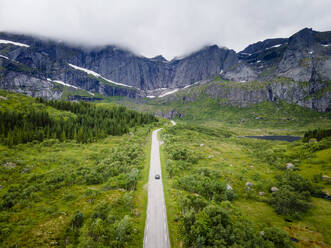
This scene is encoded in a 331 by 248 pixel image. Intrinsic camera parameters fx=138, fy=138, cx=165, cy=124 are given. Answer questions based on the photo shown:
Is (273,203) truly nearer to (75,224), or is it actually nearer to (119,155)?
(75,224)

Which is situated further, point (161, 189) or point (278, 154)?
point (278, 154)

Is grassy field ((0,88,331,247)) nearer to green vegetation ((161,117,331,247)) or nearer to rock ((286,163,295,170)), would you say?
green vegetation ((161,117,331,247))

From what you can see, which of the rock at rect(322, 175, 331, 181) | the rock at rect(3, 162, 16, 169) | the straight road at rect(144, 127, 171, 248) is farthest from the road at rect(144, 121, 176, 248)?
the rock at rect(322, 175, 331, 181)

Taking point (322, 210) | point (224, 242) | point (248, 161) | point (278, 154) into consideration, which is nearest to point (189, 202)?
point (224, 242)

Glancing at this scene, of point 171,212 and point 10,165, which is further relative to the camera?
point 10,165

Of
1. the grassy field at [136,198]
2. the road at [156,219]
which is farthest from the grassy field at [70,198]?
the road at [156,219]

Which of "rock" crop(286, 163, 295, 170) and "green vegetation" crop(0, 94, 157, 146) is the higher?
"green vegetation" crop(0, 94, 157, 146)

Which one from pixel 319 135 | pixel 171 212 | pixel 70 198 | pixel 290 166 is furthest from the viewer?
pixel 319 135

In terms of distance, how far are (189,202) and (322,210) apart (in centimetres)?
3385

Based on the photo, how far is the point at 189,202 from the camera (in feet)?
90.6

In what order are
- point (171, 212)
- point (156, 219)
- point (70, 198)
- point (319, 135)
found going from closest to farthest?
1. point (156, 219)
2. point (171, 212)
3. point (70, 198)
4. point (319, 135)

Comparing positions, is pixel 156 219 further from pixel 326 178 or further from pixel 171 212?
pixel 326 178

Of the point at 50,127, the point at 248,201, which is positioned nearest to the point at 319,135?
the point at 248,201

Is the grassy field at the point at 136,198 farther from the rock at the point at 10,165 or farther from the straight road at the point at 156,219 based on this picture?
the straight road at the point at 156,219
